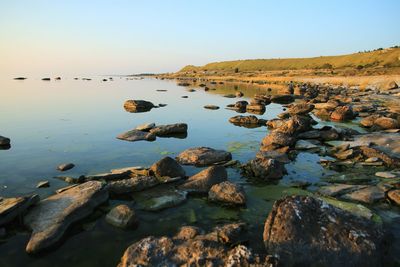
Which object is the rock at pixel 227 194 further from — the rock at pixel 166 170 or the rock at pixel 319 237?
the rock at pixel 319 237

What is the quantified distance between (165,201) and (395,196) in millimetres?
8348

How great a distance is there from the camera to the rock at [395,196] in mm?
11955

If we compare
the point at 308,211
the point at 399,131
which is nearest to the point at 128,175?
the point at 308,211

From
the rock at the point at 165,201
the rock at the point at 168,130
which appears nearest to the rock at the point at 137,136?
the rock at the point at 168,130

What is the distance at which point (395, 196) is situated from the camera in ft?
39.5

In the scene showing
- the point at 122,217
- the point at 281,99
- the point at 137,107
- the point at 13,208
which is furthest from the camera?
the point at 281,99

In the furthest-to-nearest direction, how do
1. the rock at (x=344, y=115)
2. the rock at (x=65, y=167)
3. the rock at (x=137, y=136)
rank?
1. the rock at (x=344, y=115)
2. the rock at (x=137, y=136)
3. the rock at (x=65, y=167)

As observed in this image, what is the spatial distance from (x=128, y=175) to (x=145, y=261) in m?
7.89

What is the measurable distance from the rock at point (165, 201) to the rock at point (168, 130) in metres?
12.7

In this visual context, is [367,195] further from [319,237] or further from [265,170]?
[319,237]

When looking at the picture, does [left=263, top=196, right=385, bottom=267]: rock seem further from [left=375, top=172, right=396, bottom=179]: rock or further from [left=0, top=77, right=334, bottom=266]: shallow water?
[left=375, top=172, right=396, bottom=179]: rock

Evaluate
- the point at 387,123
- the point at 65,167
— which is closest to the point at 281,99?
the point at 387,123

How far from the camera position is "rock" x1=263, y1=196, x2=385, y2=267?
775 cm

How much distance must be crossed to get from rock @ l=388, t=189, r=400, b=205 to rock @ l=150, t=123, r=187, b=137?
1637 centimetres
